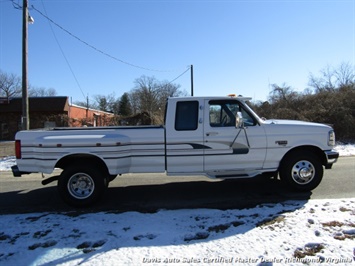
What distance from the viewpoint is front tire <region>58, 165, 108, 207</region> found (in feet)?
20.4

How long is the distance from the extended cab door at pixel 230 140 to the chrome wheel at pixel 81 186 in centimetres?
234

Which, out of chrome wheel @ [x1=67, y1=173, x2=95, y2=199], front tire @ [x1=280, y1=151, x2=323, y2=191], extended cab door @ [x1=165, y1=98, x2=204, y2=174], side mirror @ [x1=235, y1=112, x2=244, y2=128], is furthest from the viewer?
front tire @ [x1=280, y1=151, x2=323, y2=191]

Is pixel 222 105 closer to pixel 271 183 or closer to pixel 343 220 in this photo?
pixel 271 183

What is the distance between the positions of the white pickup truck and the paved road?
0.45 metres

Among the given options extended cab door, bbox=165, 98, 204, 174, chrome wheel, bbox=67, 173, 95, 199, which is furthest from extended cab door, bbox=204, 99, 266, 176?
chrome wheel, bbox=67, 173, 95, 199

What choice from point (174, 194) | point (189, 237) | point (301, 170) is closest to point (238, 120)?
point (301, 170)

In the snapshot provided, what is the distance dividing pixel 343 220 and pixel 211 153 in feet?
8.59

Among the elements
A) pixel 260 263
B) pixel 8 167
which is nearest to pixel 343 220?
pixel 260 263

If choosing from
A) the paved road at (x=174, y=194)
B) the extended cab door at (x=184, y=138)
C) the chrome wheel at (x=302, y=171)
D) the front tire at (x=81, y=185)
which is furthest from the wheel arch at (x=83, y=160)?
the chrome wheel at (x=302, y=171)

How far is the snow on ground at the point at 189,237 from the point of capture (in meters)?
3.86

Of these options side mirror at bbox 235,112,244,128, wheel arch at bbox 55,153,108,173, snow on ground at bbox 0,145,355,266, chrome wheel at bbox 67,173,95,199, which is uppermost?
side mirror at bbox 235,112,244,128

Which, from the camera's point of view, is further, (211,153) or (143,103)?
(143,103)

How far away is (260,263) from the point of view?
3678mm

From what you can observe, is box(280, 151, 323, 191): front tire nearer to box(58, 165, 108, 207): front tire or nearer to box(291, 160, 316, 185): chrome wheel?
box(291, 160, 316, 185): chrome wheel
